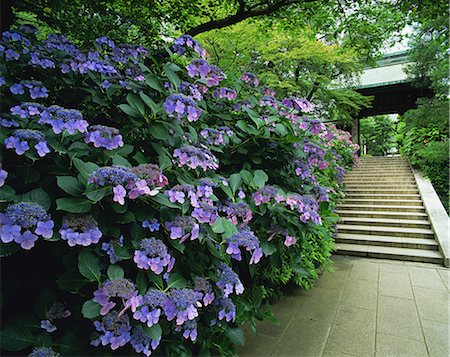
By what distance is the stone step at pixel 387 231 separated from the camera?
179 inches

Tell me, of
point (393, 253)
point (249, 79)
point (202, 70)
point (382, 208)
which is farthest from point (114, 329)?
point (382, 208)

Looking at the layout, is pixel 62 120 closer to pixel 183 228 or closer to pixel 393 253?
pixel 183 228

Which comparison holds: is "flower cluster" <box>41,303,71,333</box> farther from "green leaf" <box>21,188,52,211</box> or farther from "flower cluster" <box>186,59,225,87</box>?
"flower cluster" <box>186,59,225,87</box>

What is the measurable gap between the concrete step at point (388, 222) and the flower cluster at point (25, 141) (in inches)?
195

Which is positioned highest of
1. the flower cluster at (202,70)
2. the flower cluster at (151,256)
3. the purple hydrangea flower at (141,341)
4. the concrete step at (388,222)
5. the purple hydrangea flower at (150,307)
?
the flower cluster at (202,70)

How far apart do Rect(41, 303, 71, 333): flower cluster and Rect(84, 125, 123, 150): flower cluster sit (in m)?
0.59

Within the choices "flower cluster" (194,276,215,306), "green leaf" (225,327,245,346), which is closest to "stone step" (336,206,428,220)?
"green leaf" (225,327,245,346)

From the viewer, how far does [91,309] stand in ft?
2.77

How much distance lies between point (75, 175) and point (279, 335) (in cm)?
171

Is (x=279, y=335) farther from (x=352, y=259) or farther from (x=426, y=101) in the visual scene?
(x=426, y=101)

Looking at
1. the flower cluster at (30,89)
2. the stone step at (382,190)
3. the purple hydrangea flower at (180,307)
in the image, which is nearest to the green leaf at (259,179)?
the purple hydrangea flower at (180,307)

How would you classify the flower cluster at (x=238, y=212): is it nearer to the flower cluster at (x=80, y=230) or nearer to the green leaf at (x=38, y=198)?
the flower cluster at (x=80, y=230)

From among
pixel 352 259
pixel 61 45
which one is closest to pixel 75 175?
pixel 61 45

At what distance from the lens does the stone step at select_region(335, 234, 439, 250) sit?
421cm
